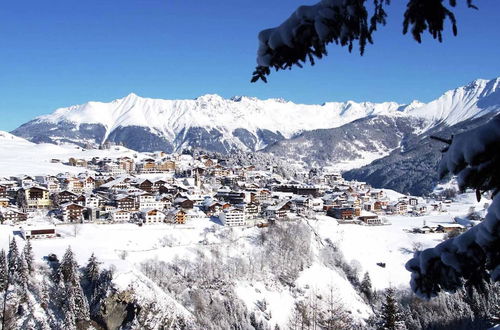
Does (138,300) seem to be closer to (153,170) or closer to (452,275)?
(452,275)

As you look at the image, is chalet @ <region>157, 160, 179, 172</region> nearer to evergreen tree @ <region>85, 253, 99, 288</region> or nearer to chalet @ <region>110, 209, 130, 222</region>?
chalet @ <region>110, 209, 130, 222</region>

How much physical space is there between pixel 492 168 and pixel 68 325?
41.6 meters

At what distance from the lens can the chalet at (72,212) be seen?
6106 centimetres

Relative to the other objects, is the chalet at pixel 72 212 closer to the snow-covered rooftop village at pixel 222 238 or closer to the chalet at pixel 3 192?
the snow-covered rooftop village at pixel 222 238

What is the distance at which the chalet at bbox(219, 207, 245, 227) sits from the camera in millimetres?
65750

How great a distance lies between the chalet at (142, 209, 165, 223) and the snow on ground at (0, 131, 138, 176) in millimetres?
46257

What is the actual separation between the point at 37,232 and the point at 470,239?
184 feet

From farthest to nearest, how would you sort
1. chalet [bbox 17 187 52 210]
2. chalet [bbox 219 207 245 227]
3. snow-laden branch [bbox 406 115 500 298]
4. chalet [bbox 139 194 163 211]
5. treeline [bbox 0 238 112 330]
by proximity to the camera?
chalet [bbox 139 194 163 211]
chalet [bbox 17 187 52 210]
chalet [bbox 219 207 245 227]
treeline [bbox 0 238 112 330]
snow-laden branch [bbox 406 115 500 298]

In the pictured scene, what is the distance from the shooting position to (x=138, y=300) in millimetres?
45781

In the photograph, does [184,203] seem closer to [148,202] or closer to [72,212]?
[148,202]

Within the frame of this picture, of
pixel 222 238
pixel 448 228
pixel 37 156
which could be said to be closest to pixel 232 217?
pixel 222 238

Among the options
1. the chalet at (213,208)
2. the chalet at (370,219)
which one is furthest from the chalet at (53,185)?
the chalet at (370,219)

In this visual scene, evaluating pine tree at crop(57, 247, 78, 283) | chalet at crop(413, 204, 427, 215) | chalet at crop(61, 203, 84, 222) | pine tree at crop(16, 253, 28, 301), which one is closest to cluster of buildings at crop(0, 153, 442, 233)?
chalet at crop(61, 203, 84, 222)

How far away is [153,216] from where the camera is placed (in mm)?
63844
